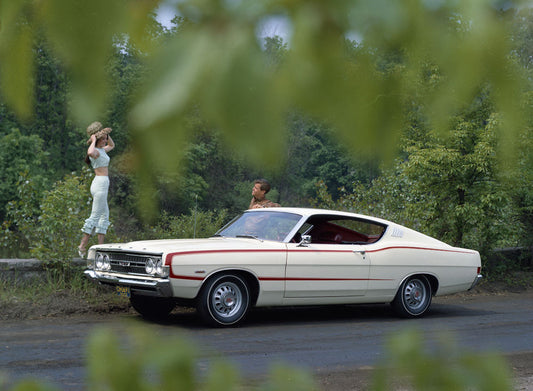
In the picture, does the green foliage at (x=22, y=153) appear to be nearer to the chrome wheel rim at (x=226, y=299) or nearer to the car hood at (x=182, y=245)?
the car hood at (x=182, y=245)

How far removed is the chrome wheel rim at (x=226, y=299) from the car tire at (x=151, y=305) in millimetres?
564

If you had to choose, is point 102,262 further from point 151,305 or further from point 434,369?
point 434,369

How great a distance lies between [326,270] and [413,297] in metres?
1.54

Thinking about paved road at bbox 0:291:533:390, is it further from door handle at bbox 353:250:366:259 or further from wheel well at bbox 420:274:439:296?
door handle at bbox 353:250:366:259

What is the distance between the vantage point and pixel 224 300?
7.93 meters

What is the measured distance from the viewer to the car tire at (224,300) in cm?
775

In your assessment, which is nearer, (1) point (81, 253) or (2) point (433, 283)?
(1) point (81, 253)

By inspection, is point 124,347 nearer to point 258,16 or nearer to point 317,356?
point 258,16

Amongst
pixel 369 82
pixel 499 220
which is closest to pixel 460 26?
pixel 369 82

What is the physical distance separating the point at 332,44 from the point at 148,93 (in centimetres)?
19

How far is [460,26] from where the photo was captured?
70 centimetres

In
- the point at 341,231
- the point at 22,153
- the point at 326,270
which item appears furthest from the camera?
the point at 341,231

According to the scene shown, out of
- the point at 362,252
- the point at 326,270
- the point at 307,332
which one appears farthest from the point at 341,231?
the point at 307,332

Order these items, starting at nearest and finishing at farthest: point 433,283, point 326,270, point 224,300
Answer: point 224,300 < point 326,270 < point 433,283
